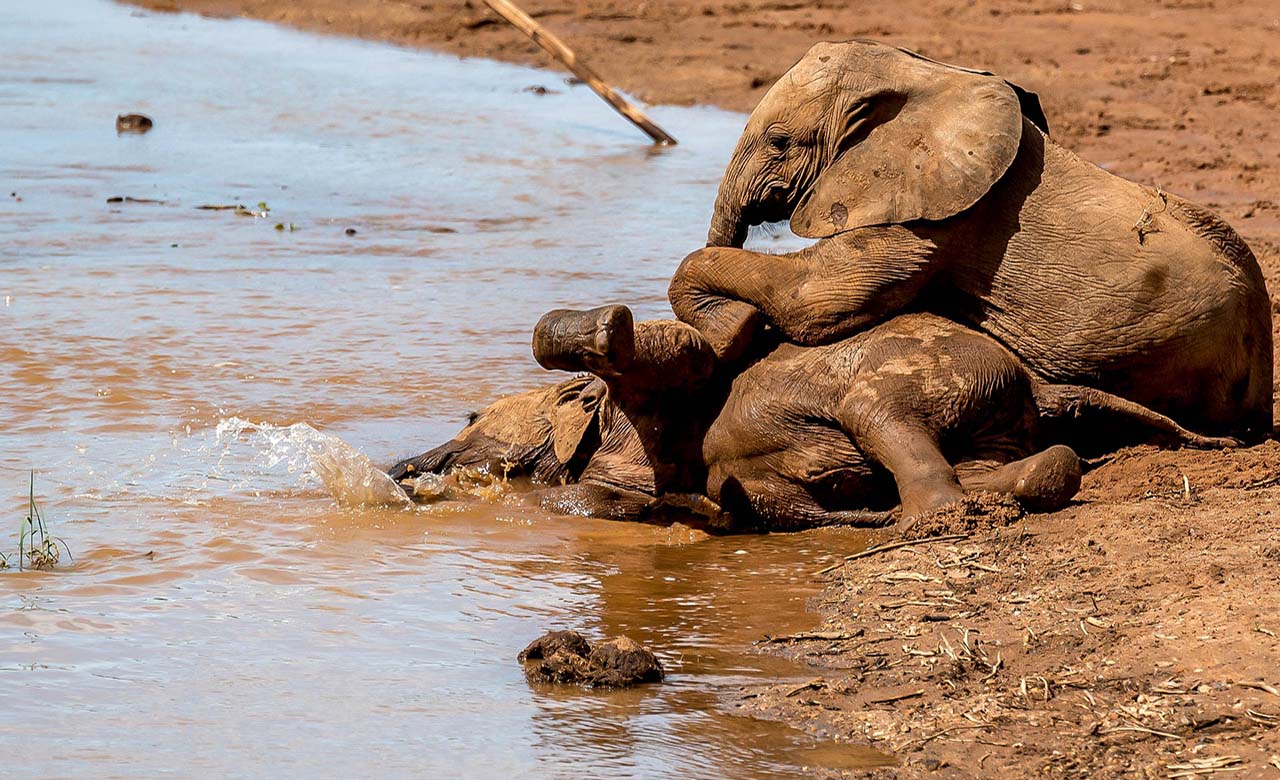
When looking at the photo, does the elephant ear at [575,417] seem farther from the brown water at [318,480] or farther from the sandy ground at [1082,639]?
the sandy ground at [1082,639]

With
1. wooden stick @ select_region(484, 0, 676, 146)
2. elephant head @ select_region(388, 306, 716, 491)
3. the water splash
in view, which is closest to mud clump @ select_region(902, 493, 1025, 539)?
elephant head @ select_region(388, 306, 716, 491)

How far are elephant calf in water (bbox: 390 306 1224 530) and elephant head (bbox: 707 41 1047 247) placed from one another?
0.42 m

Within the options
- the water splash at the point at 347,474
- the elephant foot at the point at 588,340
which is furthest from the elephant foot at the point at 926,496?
the water splash at the point at 347,474

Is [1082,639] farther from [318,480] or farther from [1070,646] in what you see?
[318,480]

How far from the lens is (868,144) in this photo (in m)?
6.34

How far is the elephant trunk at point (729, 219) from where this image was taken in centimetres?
658

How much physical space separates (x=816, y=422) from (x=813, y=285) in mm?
458

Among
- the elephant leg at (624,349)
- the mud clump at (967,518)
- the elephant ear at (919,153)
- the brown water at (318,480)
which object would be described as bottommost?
the brown water at (318,480)

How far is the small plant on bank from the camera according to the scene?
19.2ft

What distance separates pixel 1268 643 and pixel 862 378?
6.56 ft

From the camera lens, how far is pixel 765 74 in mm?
18672

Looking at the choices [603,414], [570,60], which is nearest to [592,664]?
[603,414]

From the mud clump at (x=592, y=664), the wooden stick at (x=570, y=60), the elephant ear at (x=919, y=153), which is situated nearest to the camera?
the mud clump at (x=592, y=664)

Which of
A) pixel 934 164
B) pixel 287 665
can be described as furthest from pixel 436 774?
Result: pixel 934 164
